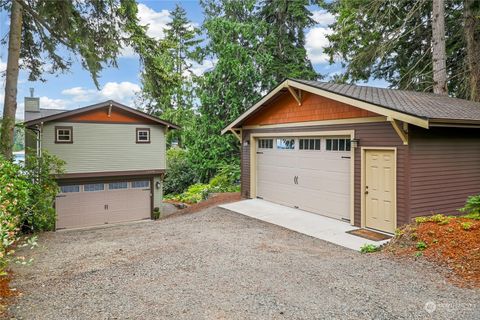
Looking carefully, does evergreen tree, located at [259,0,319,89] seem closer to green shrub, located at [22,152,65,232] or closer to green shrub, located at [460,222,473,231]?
green shrub, located at [22,152,65,232]

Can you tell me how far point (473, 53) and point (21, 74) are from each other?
1627cm

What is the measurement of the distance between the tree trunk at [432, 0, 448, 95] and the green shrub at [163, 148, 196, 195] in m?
14.6

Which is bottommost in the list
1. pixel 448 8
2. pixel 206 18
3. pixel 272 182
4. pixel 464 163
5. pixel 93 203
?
pixel 93 203

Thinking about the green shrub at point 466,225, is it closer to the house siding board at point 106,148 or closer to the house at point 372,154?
the house at point 372,154

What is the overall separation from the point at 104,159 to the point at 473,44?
607 inches

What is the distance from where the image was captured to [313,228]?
8359 mm

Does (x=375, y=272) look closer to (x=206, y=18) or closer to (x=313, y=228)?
(x=313, y=228)

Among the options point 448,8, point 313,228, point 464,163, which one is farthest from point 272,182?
point 448,8

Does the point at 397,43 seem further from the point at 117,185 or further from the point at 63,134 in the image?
the point at 63,134

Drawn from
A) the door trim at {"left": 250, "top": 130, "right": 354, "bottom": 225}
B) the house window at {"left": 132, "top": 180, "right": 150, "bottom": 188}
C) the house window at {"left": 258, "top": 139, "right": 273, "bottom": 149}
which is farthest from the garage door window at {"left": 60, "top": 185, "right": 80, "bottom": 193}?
the house window at {"left": 258, "top": 139, "right": 273, "bottom": 149}

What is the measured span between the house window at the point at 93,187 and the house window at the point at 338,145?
33.8 ft

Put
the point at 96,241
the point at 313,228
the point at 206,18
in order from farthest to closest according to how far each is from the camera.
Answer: the point at 206,18
the point at 313,228
the point at 96,241

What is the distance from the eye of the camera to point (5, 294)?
13.7 ft

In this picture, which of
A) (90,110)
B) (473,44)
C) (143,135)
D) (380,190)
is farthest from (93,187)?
(473,44)
